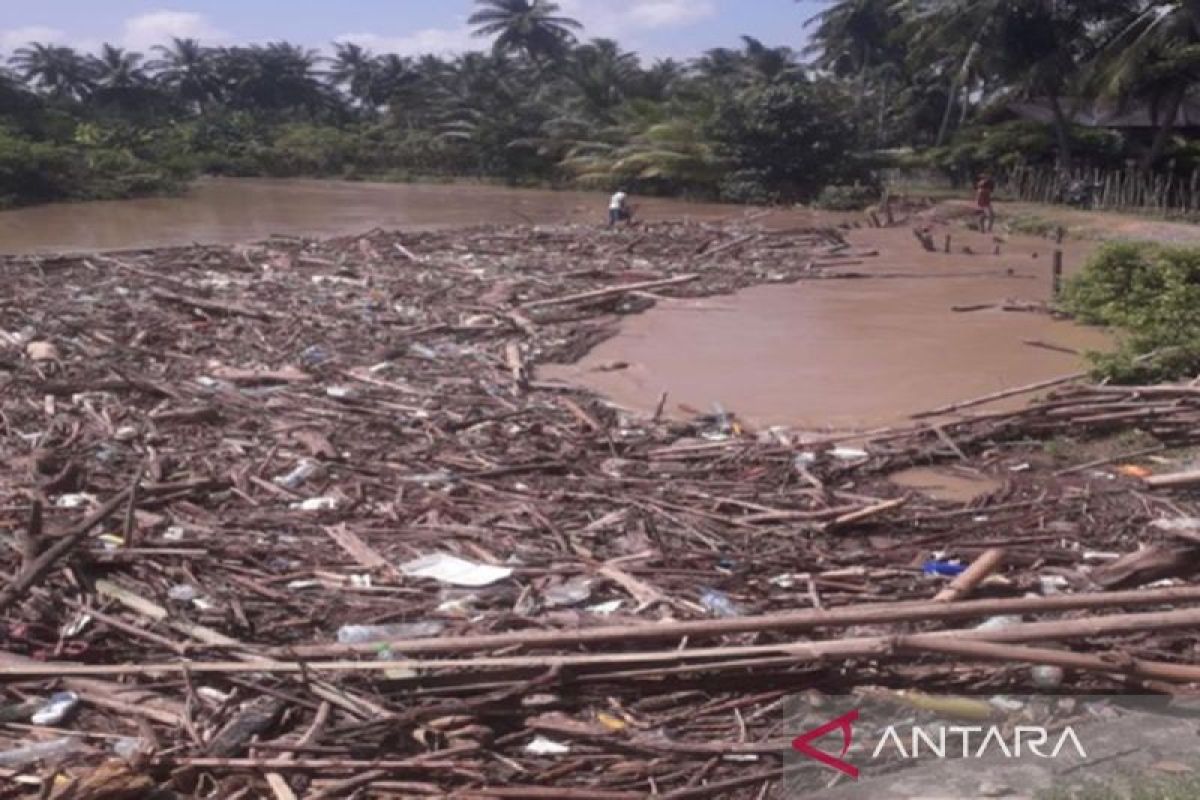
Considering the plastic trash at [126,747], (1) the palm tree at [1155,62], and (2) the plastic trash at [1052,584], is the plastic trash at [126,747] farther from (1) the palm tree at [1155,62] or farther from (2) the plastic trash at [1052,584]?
(1) the palm tree at [1155,62]

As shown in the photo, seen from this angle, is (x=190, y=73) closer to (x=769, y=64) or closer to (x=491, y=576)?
(x=769, y=64)

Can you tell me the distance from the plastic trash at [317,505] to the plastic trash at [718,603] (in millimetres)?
2425

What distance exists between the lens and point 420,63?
72.4 m

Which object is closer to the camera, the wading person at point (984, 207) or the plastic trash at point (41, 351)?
the plastic trash at point (41, 351)

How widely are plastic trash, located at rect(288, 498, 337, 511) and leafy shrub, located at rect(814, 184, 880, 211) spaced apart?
29846 millimetres

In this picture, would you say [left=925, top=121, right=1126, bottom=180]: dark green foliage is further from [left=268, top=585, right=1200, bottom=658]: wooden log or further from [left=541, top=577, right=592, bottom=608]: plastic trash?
[left=268, top=585, right=1200, bottom=658]: wooden log

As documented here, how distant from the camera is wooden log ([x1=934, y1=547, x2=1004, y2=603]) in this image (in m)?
4.75

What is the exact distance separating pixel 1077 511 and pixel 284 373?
700 cm

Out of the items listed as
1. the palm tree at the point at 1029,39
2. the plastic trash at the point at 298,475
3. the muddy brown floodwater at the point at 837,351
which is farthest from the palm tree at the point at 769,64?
the plastic trash at the point at 298,475

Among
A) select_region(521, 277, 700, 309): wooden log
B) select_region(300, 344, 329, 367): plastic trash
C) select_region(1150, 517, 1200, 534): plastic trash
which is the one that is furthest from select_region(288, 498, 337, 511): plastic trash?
select_region(521, 277, 700, 309): wooden log

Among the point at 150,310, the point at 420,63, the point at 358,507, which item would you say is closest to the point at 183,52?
the point at 420,63

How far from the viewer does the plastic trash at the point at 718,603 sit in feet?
16.5

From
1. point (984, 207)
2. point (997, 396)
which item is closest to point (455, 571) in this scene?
point (997, 396)

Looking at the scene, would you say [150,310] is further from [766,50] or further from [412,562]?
[766,50]
